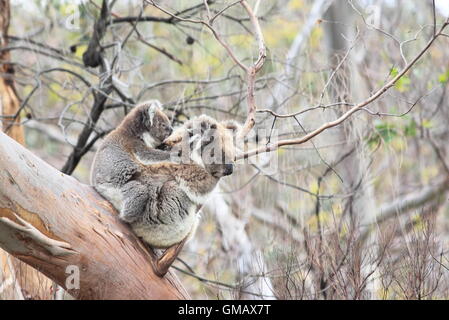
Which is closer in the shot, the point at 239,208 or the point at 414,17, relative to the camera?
the point at 239,208

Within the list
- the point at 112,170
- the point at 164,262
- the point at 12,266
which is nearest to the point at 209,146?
the point at 112,170

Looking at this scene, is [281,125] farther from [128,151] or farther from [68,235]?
[68,235]

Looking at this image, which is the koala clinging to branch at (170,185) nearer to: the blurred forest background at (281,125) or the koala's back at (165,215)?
the koala's back at (165,215)

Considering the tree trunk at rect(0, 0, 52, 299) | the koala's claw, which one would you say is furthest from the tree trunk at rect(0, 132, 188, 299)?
the tree trunk at rect(0, 0, 52, 299)

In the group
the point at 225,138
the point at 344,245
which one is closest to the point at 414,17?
the point at 344,245

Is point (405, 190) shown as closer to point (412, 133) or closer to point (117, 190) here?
point (412, 133)

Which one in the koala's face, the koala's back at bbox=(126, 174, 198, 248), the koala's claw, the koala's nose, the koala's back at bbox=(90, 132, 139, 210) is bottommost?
the koala's claw

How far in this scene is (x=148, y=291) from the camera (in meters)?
3.66

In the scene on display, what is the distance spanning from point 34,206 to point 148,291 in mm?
901

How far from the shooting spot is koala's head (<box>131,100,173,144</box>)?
4.48 meters

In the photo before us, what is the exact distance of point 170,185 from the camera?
3.88 metres

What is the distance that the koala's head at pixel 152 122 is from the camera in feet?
14.7

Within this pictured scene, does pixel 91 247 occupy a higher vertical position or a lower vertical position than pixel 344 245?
lower

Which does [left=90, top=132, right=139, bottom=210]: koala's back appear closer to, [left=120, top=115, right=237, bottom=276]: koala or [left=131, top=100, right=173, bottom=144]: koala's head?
[left=120, top=115, right=237, bottom=276]: koala
